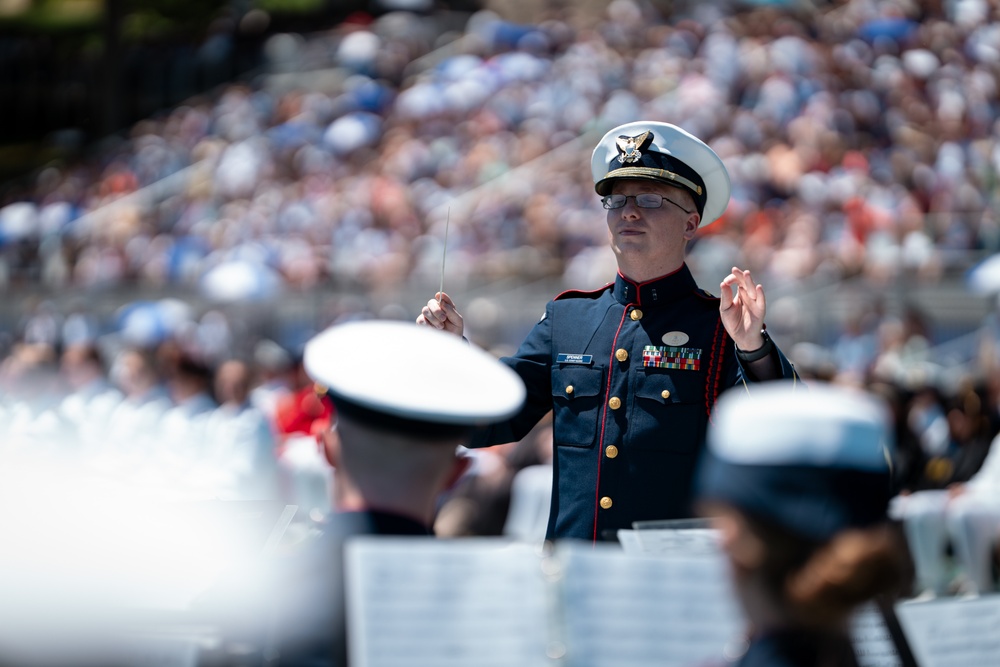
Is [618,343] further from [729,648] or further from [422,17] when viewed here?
[422,17]

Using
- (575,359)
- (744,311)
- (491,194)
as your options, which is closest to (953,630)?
(744,311)

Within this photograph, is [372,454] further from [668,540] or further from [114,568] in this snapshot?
[668,540]

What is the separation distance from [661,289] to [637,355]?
0.76 ft

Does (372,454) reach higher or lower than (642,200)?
higher

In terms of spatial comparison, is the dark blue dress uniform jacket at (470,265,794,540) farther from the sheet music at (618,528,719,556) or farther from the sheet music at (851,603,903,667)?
the sheet music at (851,603,903,667)

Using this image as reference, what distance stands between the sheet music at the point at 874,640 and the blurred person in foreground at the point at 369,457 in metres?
0.82

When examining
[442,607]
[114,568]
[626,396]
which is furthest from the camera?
[626,396]

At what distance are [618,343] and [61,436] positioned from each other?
210 inches

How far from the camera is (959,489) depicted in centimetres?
941

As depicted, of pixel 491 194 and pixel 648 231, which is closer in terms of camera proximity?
pixel 648 231

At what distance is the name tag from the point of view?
4.57m

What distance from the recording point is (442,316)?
4340 mm

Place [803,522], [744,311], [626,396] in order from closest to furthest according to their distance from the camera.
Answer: [803,522] < [744,311] < [626,396]

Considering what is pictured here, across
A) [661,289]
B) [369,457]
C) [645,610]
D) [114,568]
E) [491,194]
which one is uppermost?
[369,457]
